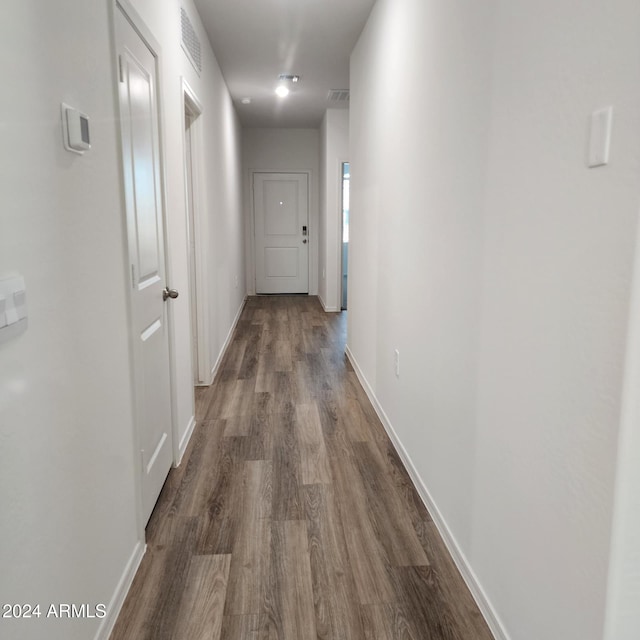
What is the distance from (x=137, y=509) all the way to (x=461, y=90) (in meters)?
1.84

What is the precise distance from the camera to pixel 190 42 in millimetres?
3195

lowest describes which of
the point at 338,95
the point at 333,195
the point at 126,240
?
the point at 126,240

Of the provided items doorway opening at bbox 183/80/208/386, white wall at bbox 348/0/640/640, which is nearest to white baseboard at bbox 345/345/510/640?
white wall at bbox 348/0/640/640

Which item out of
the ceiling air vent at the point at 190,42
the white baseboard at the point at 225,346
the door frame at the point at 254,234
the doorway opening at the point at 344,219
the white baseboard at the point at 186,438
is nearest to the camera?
the white baseboard at the point at 186,438

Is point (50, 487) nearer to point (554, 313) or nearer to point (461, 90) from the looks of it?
point (554, 313)

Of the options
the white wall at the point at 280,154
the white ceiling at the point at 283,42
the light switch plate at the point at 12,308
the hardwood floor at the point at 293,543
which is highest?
the white ceiling at the point at 283,42

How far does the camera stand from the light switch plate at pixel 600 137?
1.00 m

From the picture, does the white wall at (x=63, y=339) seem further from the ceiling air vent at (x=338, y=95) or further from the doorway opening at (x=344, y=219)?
the doorway opening at (x=344, y=219)

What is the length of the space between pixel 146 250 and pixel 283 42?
2.75 m

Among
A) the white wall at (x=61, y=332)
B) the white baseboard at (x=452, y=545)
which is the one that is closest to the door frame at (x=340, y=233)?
the white baseboard at (x=452, y=545)

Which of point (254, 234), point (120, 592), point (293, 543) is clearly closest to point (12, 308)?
point (120, 592)

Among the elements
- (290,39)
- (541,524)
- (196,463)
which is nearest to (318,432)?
(196,463)

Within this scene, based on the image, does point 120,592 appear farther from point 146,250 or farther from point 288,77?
point 288,77

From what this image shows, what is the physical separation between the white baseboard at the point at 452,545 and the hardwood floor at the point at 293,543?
1.1 inches
